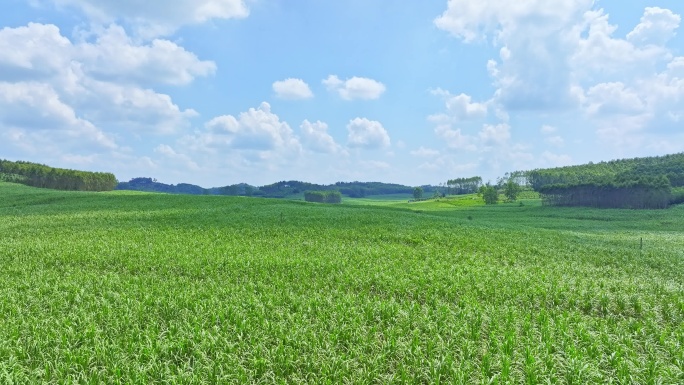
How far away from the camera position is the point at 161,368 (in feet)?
31.2

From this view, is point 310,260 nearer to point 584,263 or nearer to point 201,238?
point 201,238

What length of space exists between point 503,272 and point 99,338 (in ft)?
57.5

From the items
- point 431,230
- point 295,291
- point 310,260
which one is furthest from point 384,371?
point 431,230

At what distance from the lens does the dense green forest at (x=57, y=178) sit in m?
133

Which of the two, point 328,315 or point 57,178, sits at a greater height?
point 57,178

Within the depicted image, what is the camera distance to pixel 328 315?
506 inches

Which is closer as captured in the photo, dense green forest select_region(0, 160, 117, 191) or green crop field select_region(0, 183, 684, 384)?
green crop field select_region(0, 183, 684, 384)

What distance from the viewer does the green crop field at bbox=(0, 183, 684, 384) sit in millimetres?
9469

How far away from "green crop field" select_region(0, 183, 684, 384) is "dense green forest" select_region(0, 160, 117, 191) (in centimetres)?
12783

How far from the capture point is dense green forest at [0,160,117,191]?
13275 centimetres

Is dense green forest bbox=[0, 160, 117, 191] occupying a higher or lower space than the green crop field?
higher

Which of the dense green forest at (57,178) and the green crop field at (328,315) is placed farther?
the dense green forest at (57,178)

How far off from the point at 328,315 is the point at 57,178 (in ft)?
507

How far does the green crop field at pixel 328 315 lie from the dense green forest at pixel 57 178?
5033 inches
